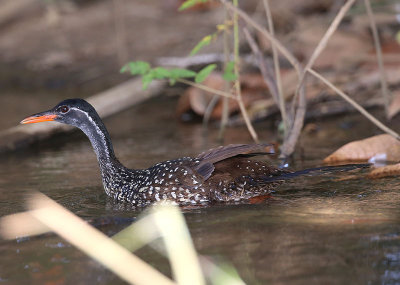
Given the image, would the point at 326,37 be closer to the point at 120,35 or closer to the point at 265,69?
the point at 265,69

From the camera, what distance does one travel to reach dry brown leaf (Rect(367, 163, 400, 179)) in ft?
19.6

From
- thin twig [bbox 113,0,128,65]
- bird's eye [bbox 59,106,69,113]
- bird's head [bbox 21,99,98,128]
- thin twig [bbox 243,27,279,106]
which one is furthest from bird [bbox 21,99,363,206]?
thin twig [bbox 113,0,128,65]

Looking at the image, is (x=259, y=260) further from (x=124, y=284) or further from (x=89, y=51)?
(x=89, y=51)

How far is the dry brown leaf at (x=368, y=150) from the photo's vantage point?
6711 millimetres

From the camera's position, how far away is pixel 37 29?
541 inches

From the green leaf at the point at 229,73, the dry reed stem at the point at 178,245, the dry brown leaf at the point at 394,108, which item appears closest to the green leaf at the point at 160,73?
the green leaf at the point at 229,73

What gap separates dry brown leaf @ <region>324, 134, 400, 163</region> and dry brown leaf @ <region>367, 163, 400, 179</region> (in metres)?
0.70

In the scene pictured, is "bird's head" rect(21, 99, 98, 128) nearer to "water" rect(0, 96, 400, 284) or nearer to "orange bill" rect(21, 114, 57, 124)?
"orange bill" rect(21, 114, 57, 124)

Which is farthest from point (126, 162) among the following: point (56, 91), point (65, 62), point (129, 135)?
point (65, 62)

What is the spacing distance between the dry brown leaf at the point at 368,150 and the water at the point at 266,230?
29cm

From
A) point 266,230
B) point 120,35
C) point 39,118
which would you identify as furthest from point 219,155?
point 120,35

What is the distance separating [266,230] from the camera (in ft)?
15.6

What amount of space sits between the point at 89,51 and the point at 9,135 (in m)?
4.88

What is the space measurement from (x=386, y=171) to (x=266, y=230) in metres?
1.76
